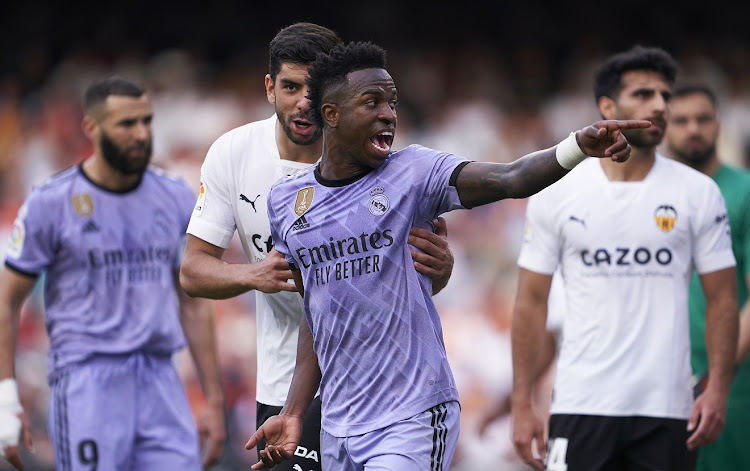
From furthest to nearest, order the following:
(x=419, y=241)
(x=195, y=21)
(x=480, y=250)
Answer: (x=195, y=21)
(x=480, y=250)
(x=419, y=241)

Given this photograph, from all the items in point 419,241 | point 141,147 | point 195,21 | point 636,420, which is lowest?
point 636,420

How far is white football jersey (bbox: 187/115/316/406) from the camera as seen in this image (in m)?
5.20

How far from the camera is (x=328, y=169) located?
440cm

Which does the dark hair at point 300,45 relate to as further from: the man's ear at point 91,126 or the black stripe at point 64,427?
the black stripe at point 64,427

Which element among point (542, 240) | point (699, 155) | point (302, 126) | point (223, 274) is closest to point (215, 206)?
point (223, 274)

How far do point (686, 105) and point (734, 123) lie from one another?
4246 millimetres

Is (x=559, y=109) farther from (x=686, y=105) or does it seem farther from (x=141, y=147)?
(x=141, y=147)

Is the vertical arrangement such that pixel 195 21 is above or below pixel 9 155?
above

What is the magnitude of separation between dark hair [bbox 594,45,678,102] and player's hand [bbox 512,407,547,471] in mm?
1726

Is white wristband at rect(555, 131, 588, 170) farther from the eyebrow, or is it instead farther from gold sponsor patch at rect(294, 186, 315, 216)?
the eyebrow

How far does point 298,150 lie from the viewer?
518cm

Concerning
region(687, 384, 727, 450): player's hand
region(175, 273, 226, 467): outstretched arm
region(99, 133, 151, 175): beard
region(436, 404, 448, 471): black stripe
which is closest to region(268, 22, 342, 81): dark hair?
region(436, 404, 448, 471): black stripe

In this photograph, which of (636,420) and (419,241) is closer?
(419,241)

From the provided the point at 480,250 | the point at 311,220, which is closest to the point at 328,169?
the point at 311,220
